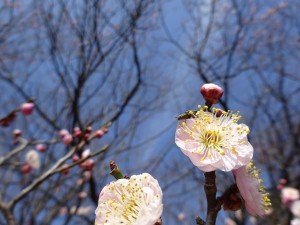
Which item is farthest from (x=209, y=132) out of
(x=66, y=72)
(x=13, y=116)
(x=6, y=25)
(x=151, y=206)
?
(x=6, y=25)

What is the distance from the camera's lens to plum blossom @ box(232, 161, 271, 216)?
2.78ft

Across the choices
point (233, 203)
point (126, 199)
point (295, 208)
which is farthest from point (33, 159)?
point (233, 203)

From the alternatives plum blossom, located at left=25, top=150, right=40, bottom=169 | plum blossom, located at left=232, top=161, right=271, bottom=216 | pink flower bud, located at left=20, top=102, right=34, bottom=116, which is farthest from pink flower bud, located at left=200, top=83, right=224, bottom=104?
plum blossom, located at left=25, top=150, right=40, bottom=169

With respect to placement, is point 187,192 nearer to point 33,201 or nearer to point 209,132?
point 33,201

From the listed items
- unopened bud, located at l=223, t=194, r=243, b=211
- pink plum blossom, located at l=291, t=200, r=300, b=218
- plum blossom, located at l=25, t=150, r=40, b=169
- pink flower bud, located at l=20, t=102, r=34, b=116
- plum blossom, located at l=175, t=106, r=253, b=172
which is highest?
plum blossom, located at l=175, t=106, r=253, b=172

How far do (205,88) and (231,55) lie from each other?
13.0 feet

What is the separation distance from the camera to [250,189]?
86 cm

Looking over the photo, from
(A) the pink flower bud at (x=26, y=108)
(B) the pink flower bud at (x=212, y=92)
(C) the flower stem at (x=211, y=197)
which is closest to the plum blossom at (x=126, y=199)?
(C) the flower stem at (x=211, y=197)

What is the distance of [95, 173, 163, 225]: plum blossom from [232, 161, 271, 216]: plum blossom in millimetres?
Result: 198

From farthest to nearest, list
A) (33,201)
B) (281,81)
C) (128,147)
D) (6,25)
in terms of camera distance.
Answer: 1. (281,81)
2. (6,25)
3. (128,147)
4. (33,201)

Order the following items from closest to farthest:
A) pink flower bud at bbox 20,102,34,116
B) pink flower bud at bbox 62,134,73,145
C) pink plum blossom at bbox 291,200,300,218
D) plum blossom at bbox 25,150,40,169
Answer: pink flower bud at bbox 20,102,34,116 → pink flower bud at bbox 62,134,73,145 → pink plum blossom at bbox 291,200,300,218 → plum blossom at bbox 25,150,40,169

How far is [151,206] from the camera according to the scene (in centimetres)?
78

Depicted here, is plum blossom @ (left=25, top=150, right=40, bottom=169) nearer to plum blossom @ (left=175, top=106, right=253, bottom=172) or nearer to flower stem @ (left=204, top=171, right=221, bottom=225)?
plum blossom @ (left=175, top=106, right=253, bottom=172)

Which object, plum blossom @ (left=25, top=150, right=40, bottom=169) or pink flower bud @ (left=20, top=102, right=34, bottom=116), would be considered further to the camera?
plum blossom @ (left=25, top=150, right=40, bottom=169)
